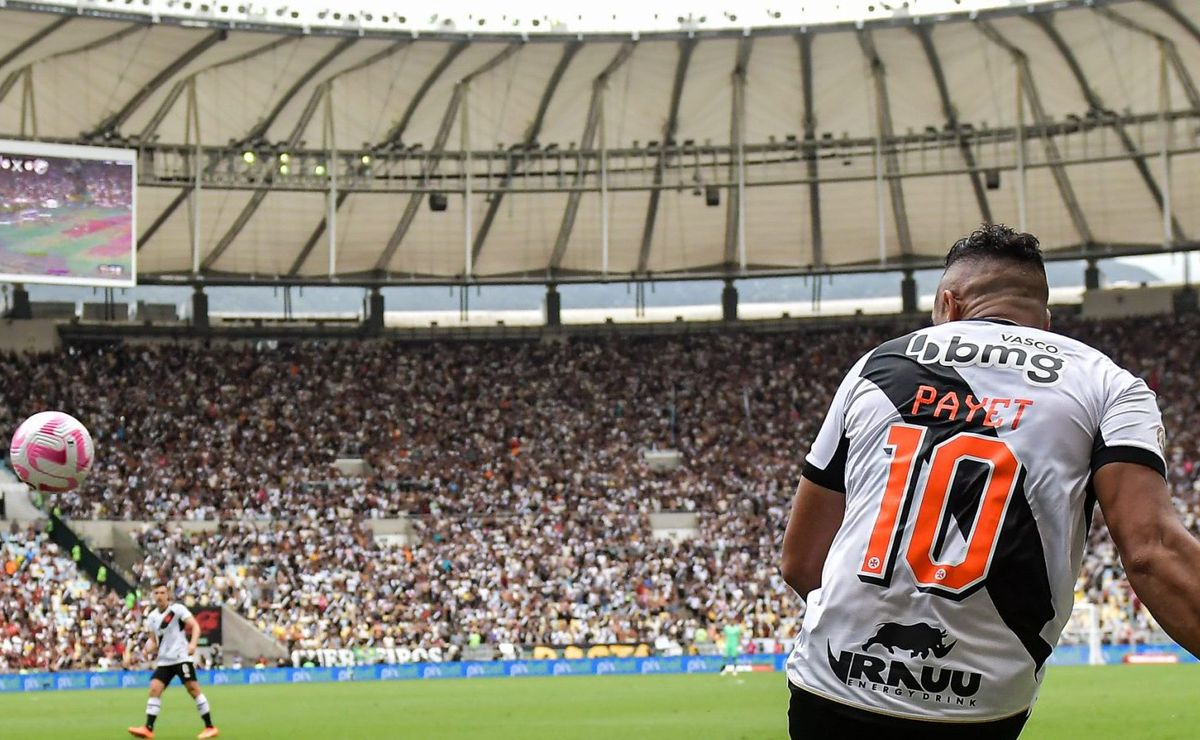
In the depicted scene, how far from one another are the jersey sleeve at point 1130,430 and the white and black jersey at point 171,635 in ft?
54.4

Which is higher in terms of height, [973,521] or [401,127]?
[401,127]

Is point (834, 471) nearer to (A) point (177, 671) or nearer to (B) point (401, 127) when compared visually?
(A) point (177, 671)

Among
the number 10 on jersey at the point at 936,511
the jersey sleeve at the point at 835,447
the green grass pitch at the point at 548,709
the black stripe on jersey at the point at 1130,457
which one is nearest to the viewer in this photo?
the black stripe on jersey at the point at 1130,457

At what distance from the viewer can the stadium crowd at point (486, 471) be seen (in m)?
40.5

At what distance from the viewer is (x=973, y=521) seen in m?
3.58

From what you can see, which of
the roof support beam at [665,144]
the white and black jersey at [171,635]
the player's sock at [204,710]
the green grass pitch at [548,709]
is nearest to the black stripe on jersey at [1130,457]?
the green grass pitch at [548,709]

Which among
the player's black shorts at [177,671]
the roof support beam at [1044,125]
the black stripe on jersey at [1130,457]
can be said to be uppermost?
the roof support beam at [1044,125]

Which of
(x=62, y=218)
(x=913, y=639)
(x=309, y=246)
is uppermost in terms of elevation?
(x=309, y=246)

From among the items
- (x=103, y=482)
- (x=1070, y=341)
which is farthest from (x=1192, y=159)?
(x=1070, y=341)

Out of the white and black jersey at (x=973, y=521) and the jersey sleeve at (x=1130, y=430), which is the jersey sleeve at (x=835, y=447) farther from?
the jersey sleeve at (x=1130, y=430)

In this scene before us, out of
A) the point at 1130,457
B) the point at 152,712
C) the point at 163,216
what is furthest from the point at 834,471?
the point at 163,216

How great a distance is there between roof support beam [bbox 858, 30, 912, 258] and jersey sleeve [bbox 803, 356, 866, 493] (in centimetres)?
4081

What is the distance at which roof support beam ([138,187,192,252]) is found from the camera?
164 feet

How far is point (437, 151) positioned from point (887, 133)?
1468 centimetres
